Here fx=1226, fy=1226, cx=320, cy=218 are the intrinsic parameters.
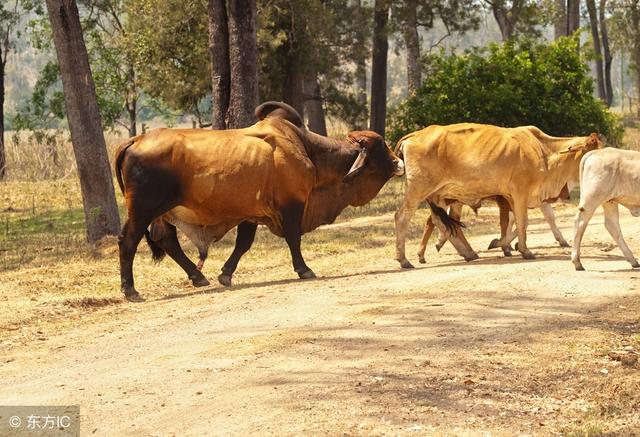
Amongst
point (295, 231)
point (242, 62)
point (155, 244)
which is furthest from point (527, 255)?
point (242, 62)

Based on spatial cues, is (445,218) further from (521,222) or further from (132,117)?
(132,117)

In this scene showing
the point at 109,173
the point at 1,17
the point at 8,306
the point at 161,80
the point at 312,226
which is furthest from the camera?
the point at 1,17

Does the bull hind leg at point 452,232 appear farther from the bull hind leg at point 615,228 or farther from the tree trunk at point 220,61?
the tree trunk at point 220,61

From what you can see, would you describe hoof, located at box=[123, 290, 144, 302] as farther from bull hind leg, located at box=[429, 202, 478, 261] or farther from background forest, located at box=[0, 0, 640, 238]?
background forest, located at box=[0, 0, 640, 238]

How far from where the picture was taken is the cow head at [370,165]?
14.4 m

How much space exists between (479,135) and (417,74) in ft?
67.1

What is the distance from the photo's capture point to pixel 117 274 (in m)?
14.7

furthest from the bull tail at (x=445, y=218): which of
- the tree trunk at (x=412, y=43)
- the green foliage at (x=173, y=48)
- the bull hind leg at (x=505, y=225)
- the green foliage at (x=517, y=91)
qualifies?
the tree trunk at (x=412, y=43)

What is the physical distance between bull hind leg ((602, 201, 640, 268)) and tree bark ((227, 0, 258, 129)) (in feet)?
20.8

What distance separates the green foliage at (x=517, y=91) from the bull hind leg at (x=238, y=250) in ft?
36.1

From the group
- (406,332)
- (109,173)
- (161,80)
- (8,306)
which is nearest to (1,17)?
(161,80)

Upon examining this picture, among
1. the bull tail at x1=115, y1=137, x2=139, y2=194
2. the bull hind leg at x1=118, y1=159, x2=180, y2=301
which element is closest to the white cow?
the bull hind leg at x1=118, y1=159, x2=180, y2=301

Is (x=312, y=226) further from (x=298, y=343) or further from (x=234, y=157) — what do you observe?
(x=298, y=343)

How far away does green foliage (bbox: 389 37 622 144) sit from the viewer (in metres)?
24.3
